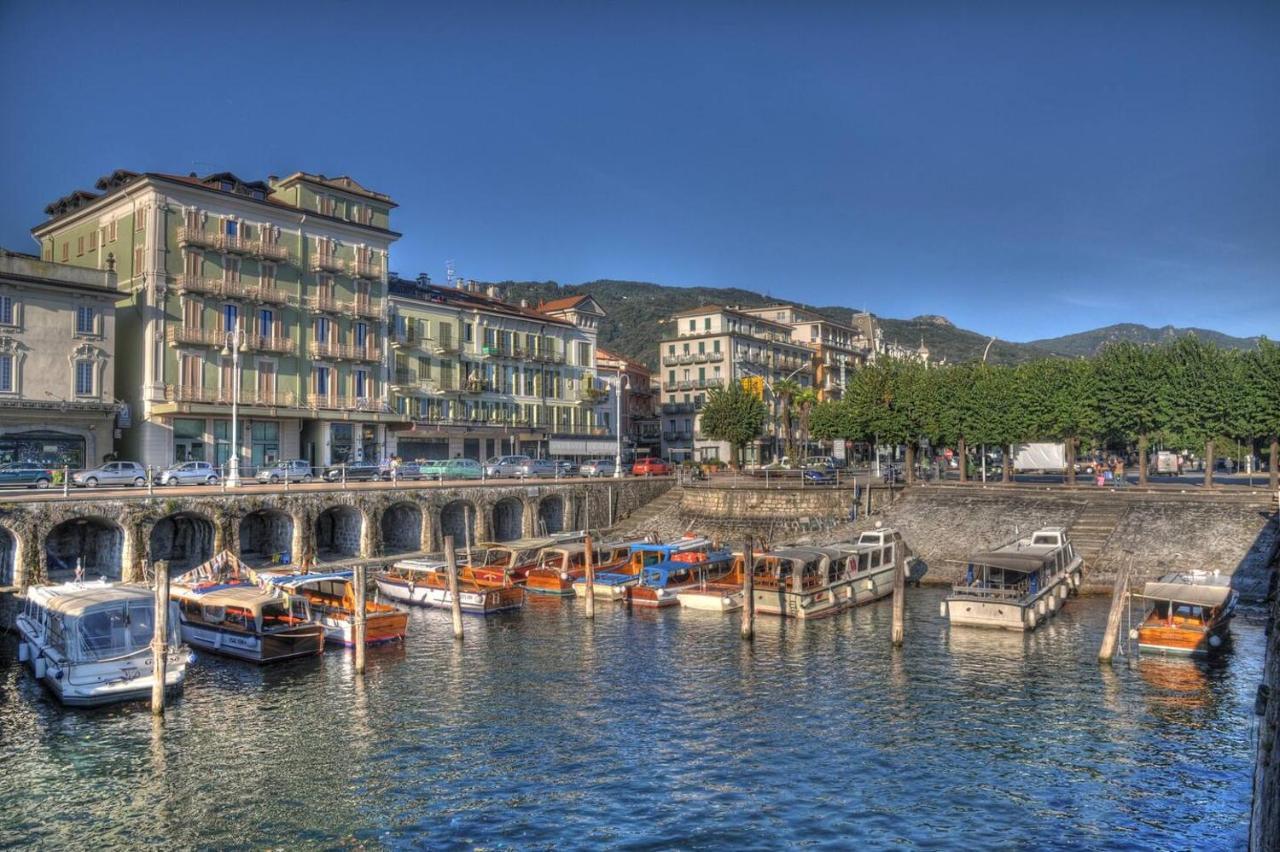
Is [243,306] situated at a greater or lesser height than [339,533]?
greater

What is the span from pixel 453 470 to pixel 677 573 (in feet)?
81.9

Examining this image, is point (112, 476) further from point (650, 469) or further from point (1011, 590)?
point (1011, 590)

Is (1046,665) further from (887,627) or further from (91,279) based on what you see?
(91,279)

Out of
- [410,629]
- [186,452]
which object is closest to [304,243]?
[186,452]

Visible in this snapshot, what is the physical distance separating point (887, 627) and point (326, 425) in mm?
49652

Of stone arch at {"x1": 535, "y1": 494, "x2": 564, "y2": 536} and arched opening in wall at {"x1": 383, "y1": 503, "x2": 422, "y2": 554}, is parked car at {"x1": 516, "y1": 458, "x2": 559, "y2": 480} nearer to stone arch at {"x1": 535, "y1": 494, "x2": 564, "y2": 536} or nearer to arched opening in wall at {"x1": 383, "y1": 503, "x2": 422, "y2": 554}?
stone arch at {"x1": 535, "y1": 494, "x2": 564, "y2": 536}

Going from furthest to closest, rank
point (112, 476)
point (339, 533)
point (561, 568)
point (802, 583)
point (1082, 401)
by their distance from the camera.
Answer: point (1082, 401)
point (339, 533)
point (112, 476)
point (561, 568)
point (802, 583)

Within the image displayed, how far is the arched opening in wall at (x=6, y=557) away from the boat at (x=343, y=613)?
1230 centimetres

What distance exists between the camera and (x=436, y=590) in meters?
47.2

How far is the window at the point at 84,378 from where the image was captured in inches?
2314

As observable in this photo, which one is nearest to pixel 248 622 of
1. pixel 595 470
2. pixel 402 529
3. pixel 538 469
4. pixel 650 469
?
pixel 402 529

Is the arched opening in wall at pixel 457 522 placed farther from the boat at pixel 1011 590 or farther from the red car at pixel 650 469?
the boat at pixel 1011 590

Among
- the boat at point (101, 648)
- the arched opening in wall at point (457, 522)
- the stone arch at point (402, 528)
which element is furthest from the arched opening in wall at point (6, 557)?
the arched opening in wall at point (457, 522)

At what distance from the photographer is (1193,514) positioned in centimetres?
5209
